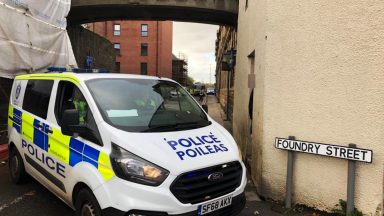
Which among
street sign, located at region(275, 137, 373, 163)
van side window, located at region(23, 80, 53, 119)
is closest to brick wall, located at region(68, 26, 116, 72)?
van side window, located at region(23, 80, 53, 119)

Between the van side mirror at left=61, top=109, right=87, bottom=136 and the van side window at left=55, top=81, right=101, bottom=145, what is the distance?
3.0 inches

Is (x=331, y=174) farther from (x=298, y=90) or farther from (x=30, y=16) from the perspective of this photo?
(x=30, y=16)

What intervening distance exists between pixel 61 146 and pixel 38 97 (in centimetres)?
137

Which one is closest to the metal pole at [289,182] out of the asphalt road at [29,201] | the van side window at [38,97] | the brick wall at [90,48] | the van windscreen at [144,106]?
the van windscreen at [144,106]

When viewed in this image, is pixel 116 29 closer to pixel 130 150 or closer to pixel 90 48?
pixel 90 48

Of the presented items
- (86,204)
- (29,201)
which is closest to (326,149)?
(86,204)

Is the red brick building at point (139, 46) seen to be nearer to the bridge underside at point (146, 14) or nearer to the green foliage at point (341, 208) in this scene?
the bridge underside at point (146, 14)

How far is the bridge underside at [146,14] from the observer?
1747 cm

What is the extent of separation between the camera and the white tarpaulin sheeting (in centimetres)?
866

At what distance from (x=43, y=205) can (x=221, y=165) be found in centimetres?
294

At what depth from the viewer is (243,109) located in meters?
8.45

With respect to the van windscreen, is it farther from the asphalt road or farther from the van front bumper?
the asphalt road

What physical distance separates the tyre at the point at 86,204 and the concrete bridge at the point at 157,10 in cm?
1450

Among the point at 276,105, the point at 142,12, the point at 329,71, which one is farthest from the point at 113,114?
the point at 142,12
